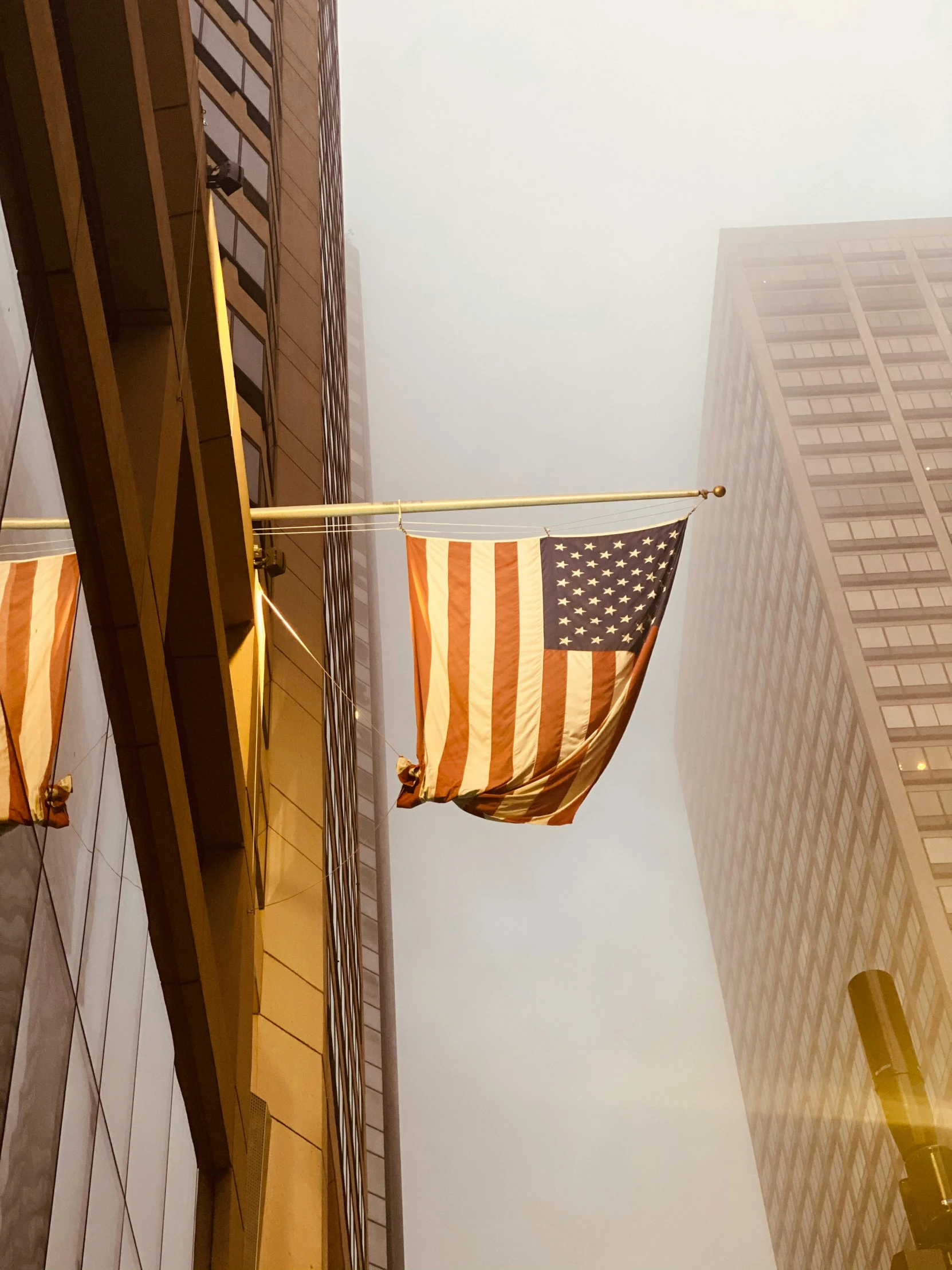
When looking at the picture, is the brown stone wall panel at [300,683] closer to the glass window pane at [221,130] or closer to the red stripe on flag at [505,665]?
the red stripe on flag at [505,665]

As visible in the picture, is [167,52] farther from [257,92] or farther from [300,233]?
[300,233]

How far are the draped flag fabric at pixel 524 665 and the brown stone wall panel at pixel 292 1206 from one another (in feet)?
14.7

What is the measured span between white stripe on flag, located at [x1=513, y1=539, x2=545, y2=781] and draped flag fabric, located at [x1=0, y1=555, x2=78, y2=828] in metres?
5.90

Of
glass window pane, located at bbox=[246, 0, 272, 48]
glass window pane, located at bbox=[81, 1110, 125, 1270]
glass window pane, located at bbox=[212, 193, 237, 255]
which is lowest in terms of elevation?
glass window pane, located at bbox=[81, 1110, 125, 1270]

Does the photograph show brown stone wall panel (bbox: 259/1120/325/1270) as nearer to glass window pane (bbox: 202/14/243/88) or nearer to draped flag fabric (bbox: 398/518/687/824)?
draped flag fabric (bbox: 398/518/687/824)

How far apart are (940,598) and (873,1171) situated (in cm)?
3855

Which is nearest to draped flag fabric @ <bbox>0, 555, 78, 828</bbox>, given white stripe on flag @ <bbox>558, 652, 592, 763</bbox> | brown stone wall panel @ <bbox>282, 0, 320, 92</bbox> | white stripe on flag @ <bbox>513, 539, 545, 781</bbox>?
white stripe on flag @ <bbox>513, 539, 545, 781</bbox>

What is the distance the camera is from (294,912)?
1728cm

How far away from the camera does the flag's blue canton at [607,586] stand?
43.4ft

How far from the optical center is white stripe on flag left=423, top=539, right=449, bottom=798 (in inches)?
507

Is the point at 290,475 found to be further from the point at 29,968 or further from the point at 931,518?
the point at 931,518

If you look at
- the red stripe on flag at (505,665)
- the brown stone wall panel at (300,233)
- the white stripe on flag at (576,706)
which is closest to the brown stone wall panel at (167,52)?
the red stripe on flag at (505,665)

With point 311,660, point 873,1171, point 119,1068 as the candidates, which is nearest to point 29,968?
point 119,1068

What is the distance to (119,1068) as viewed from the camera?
8711 millimetres
